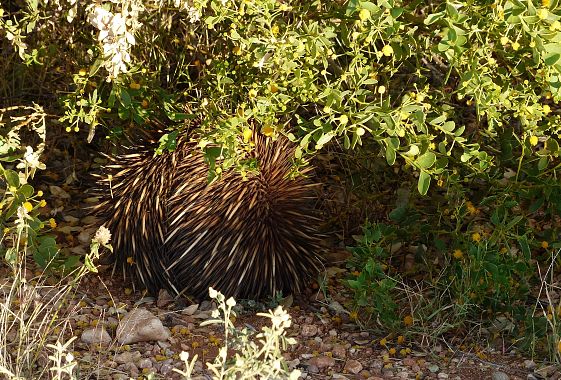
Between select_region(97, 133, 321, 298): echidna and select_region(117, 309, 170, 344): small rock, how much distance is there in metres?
0.43

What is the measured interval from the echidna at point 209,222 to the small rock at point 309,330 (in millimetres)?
336

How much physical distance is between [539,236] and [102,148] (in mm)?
2703

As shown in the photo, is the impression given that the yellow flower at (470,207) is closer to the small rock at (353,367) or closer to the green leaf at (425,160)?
the green leaf at (425,160)

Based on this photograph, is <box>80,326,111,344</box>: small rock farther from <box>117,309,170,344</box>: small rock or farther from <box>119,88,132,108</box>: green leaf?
<box>119,88,132,108</box>: green leaf

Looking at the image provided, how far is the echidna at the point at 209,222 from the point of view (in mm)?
4715

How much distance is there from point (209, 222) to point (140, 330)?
0.68 m

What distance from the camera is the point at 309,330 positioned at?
458 centimetres

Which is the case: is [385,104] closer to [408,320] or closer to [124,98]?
[408,320]

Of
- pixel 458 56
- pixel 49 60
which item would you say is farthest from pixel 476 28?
pixel 49 60

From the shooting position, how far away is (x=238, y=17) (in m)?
4.30

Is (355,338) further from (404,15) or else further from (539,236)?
(404,15)

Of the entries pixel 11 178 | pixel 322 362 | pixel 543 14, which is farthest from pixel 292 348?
pixel 543 14

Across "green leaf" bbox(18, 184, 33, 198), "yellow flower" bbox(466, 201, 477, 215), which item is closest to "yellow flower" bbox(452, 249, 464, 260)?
"yellow flower" bbox(466, 201, 477, 215)

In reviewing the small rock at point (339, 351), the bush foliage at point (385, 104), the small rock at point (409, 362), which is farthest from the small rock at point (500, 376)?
the small rock at point (339, 351)
